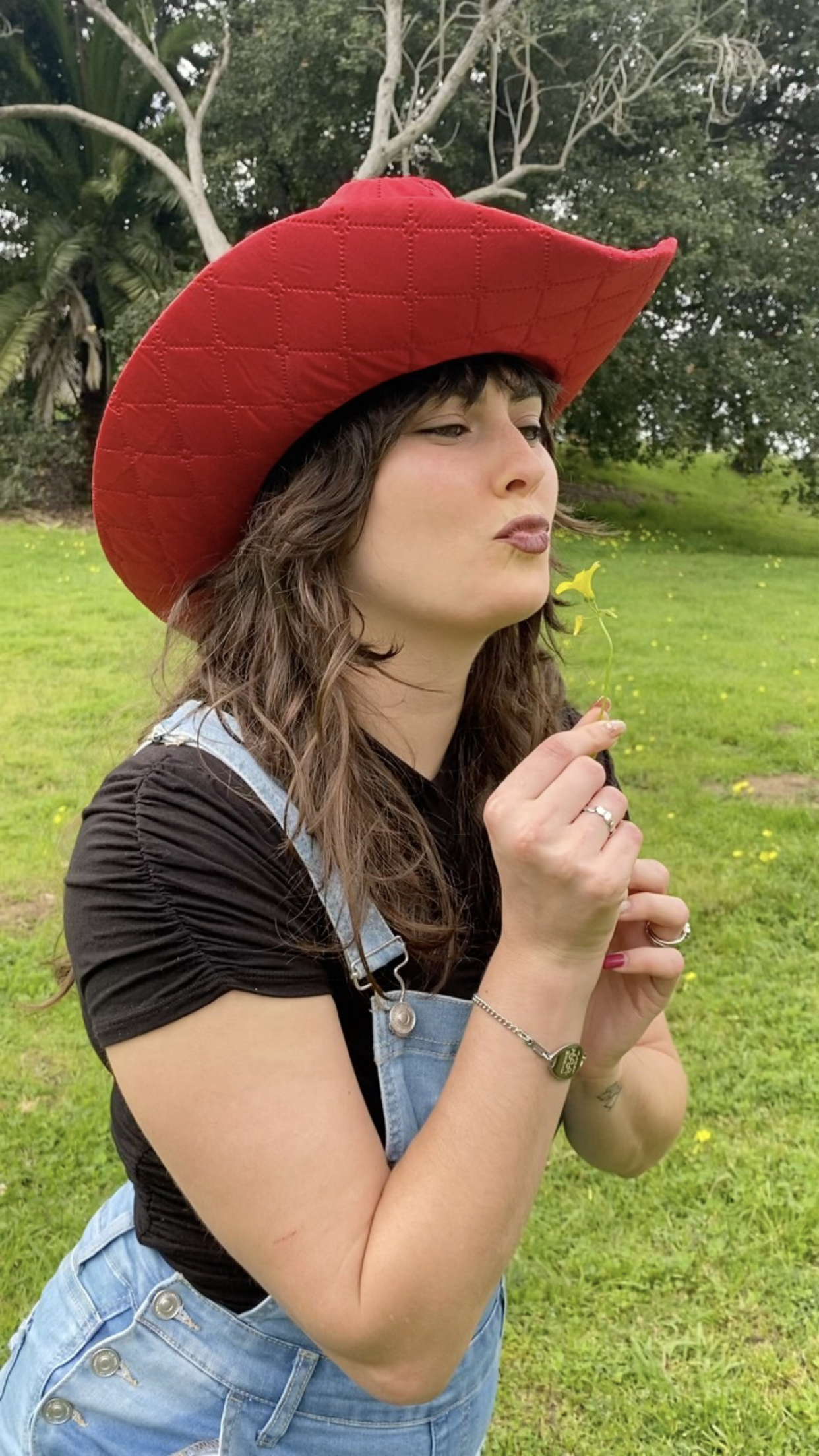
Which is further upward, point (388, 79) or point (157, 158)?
point (388, 79)

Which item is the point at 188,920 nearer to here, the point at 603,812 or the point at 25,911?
the point at 603,812

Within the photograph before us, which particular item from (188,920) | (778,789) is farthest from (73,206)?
(188,920)

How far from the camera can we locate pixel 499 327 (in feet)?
4.26

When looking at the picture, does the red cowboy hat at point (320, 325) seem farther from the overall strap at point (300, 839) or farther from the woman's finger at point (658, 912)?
the woman's finger at point (658, 912)

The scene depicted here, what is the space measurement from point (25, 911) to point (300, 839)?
382 centimetres

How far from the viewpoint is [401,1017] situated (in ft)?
3.85

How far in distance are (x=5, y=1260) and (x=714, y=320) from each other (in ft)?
49.6

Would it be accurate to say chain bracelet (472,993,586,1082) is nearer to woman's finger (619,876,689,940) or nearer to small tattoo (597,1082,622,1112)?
woman's finger (619,876,689,940)

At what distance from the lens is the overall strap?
3.62 feet

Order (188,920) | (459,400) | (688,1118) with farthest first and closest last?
(688,1118), (459,400), (188,920)

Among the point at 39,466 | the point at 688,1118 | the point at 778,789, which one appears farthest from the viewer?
the point at 39,466

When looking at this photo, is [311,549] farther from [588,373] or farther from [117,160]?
[117,160]

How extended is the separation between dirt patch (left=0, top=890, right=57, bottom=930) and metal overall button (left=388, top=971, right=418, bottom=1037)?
11.9 feet

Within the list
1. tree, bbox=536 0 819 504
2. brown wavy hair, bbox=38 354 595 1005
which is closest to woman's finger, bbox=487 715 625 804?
brown wavy hair, bbox=38 354 595 1005
